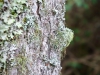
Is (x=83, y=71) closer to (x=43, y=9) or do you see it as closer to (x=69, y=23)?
(x=69, y=23)

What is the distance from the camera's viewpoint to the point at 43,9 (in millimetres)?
993

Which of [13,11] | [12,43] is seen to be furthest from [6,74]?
[13,11]

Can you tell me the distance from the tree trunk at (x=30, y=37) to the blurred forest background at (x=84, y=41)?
269 centimetres

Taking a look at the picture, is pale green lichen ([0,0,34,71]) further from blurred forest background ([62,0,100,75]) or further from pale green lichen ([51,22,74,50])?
blurred forest background ([62,0,100,75])

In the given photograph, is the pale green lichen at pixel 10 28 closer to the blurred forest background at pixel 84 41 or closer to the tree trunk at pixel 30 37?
the tree trunk at pixel 30 37

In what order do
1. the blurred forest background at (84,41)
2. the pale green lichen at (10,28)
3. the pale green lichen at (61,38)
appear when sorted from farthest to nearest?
1. the blurred forest background at (84,41)
2. the pale green lichen at (61,38)
3. the pale green lichen at (10,28)

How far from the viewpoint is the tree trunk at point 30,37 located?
3.10 feet

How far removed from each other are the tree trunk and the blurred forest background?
2694mm

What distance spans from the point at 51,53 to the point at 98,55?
280 centimetres

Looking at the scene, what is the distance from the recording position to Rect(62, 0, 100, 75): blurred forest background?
12.2 ft

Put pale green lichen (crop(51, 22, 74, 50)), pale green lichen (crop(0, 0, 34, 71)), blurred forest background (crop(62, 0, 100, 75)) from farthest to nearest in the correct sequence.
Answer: blurred forest background (crop(62, 0, 100, 75)), pale green lichen (crop(51, 22, 74, 50)), pale green lichen (crop(0, 0, 34, 71))

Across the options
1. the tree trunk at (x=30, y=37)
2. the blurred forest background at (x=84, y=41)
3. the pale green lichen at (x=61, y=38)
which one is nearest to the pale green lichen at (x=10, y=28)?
the tree trunk at (x=30, y=37)

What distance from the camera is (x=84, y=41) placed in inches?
159

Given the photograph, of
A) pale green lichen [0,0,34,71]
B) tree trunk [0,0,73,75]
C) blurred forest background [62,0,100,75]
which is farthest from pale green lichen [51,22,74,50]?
blurred forest background [62,0,100,75]
